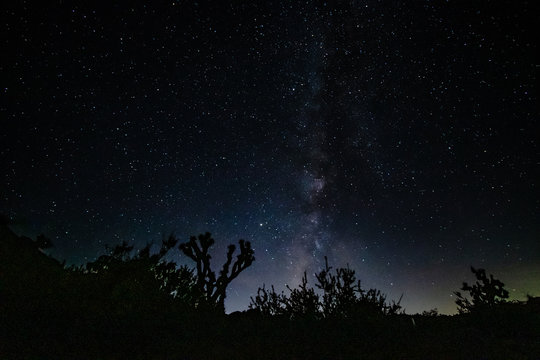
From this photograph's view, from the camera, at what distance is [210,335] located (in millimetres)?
5602

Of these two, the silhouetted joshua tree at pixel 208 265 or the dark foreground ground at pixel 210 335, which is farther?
the silhouetted joshua tree at pixel 208 265

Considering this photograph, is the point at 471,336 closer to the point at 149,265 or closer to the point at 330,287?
the point at 330,287

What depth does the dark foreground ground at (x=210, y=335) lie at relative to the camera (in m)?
4.44

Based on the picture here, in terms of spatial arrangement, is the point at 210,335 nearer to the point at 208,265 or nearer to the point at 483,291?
the point at 208,265

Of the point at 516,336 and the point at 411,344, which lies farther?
the point at 516,336

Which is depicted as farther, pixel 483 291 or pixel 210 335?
pixel 483 291

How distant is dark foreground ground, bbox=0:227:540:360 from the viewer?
444 cm

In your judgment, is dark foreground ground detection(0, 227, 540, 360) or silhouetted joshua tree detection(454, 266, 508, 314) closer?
dark foreground ground detection(0, 227, 540, 360)

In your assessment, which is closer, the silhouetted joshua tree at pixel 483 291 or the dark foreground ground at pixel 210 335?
the dark foreground ground at pixel 210 335

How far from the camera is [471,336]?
5340 millimetres

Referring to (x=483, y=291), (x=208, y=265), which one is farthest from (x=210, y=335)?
(x=483, y=291)

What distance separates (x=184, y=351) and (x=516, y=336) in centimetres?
647

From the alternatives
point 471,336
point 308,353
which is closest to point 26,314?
point 308,353

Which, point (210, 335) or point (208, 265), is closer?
point (210, 335)
